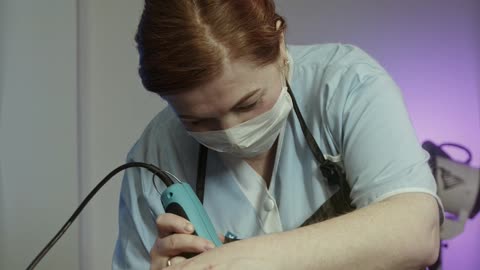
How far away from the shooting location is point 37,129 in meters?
1.21

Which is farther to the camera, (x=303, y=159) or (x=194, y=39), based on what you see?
(x=303, y=159)

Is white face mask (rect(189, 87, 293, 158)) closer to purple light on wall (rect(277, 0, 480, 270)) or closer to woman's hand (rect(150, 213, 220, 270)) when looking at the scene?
woman's hand (rect(150, 213, 220, 270))

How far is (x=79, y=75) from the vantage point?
131 centimetres

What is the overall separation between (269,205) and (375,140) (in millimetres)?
223

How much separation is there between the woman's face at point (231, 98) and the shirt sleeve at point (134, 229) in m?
0.16

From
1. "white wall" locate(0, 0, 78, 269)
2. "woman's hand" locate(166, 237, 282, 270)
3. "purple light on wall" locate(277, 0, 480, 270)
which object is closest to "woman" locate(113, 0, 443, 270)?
"woman's hand" locate(166, 237, 282, 270)

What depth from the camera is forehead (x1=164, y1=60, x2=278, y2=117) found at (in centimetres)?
75

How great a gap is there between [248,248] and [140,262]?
0.31 metres

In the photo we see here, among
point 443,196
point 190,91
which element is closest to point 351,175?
point 190,91

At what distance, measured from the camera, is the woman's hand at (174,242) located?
2.20ft

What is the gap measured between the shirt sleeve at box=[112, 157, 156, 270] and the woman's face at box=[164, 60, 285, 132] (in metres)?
0.16

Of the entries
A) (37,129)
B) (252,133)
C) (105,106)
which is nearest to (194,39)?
(252,133)

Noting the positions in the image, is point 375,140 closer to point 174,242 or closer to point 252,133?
point 252,133

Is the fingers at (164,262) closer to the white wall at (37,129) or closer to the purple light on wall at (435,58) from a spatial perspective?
the white wall at (37,129)
